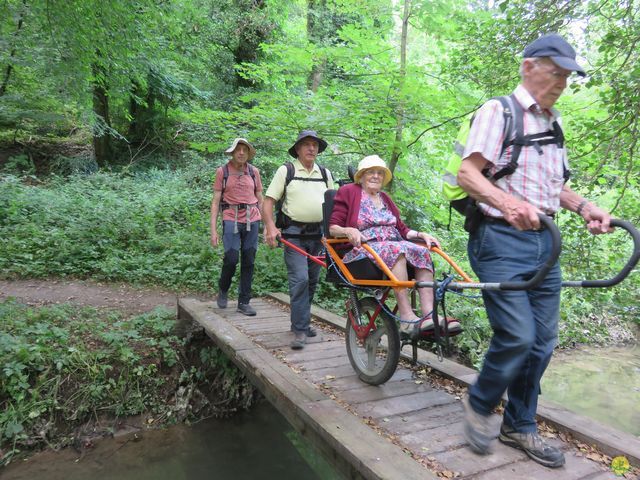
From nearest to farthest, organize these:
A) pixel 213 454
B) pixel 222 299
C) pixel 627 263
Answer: pixel 627 263, pixel 213 454, pixel 222 299

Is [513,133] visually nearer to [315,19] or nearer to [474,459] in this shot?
[474,459]

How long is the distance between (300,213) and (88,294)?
4.45 metres

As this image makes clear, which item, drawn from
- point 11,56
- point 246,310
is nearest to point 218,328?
point 246,310

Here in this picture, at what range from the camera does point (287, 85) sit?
44.5 feet

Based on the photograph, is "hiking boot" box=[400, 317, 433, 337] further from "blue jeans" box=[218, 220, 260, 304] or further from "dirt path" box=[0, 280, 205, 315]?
"dirt path" box=[0, 280, 205, 315]

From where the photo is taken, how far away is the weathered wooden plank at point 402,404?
3.22 meters

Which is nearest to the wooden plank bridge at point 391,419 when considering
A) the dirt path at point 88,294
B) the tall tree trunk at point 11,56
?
the dirt path at point 88,294

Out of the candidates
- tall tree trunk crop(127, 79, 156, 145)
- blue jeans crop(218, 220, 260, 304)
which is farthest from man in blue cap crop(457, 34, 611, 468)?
tall tree trunk crop(127, 79, 156, 145)

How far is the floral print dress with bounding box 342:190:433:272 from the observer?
3.32m

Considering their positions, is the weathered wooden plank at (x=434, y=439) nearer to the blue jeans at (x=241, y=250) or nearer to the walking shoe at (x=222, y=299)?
the blue jeans at (x=241, y=250)

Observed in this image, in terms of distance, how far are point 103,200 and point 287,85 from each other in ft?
20.7

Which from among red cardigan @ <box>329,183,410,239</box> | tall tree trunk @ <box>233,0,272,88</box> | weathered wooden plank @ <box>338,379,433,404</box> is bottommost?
weathered wooden plank @ <box>338,379,433,404</box>

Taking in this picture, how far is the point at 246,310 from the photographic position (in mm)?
5832

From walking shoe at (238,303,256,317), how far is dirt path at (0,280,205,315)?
5.03 ft
